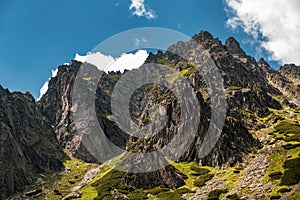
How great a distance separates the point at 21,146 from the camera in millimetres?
142250

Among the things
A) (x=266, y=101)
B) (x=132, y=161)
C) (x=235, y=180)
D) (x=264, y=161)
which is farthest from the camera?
(x=266, y=101)

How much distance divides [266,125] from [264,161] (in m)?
62.7

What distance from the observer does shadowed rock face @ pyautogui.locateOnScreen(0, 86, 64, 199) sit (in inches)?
4542

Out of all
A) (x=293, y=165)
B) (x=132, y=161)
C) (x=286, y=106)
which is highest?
(x=286, y=106)

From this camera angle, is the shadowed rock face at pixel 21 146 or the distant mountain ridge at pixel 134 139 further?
the shadowed rock face at pixel 21 146

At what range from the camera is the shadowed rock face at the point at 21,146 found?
115375 mm

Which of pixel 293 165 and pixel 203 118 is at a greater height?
pixel 203 118

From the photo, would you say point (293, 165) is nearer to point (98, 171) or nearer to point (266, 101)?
point (98, 171)

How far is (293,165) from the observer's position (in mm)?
68312

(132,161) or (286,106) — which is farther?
(286,106)

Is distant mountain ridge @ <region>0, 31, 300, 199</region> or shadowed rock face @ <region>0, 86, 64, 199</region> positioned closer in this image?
distant mountain ridge @ <region>0, 31, 300, 199</region>

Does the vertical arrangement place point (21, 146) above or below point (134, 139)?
below

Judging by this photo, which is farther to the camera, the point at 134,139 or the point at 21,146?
the point at 134,139

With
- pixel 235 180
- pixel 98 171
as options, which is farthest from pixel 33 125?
pixel 235 180
